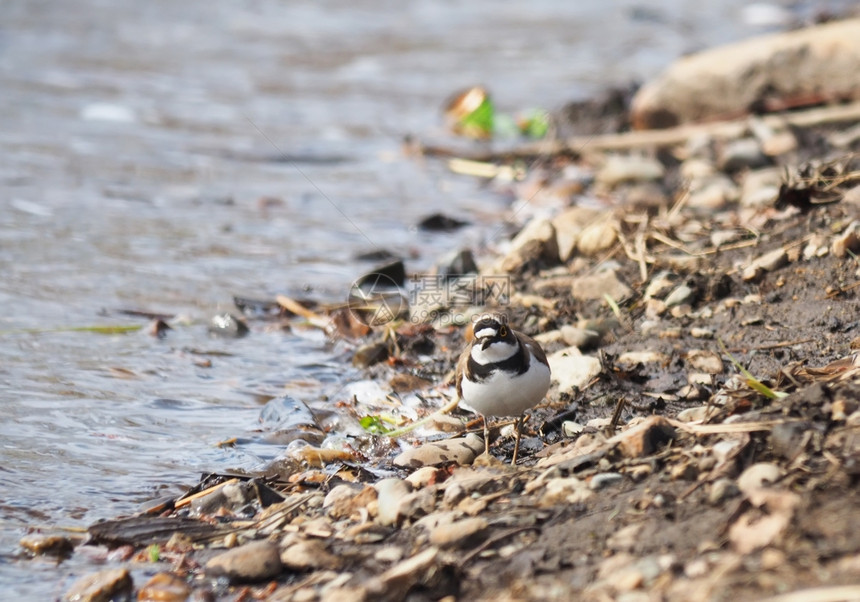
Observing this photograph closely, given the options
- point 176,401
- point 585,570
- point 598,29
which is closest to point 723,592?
point 585,570

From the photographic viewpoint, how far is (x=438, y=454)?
4.93m

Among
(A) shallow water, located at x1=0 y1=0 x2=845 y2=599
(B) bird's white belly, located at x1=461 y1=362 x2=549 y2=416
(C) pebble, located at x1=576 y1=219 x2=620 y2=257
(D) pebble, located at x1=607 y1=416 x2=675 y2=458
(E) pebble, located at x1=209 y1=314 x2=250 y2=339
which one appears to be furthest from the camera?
(C) pebble, located at x1=576 y1=219 x2=620 y2=257

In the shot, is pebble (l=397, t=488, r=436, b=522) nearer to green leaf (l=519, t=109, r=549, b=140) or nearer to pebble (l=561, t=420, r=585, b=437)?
pebble (l=561, t=420, r=585, b=437)

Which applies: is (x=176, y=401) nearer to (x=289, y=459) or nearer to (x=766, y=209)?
(x=289, y=459)

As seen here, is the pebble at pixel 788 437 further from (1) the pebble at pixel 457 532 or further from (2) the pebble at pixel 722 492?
(1) the pebble at pixel 457 532

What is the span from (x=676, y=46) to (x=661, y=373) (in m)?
12.7

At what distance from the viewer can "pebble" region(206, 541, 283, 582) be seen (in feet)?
12.6

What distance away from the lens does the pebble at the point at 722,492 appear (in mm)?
3521

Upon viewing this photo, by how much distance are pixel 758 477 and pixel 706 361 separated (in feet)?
6.30

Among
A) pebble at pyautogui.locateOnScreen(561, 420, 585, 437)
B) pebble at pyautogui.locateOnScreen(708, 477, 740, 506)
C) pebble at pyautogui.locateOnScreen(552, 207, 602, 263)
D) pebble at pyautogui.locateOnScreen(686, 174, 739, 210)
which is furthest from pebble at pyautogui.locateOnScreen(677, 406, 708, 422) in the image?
pebble at pyautogui.locateOnScreen(686, 174, 739, 210)

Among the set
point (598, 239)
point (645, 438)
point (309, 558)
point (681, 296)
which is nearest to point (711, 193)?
point (598, 239)

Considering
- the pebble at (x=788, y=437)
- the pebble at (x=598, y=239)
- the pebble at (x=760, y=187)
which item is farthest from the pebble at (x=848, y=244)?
the pebble at (x=788, y=437)

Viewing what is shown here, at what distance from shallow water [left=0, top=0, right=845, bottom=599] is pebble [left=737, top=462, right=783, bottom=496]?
253 centimetres

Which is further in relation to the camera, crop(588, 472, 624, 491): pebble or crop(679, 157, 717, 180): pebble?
crop(679, 157, 717, 180): pebble
